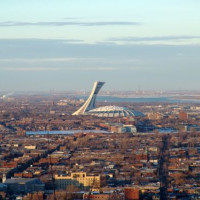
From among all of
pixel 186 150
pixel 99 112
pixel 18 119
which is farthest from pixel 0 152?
pixel 99 112

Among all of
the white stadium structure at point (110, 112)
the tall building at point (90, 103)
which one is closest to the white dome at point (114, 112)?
the white stadium structure at point (110, 112)

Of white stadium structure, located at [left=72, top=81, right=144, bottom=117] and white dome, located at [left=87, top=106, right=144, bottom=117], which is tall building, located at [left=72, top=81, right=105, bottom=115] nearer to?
white stadium structure, located at [left=72, top=81, right=144, bottom=117]

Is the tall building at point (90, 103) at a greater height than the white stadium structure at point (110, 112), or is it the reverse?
the tall building at point (90, 103)

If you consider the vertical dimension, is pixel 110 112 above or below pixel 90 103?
below

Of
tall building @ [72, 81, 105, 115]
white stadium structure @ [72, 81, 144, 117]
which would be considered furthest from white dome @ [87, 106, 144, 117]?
tall building @ [72, 81, 105, 115]

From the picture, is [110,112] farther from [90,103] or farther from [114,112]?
[90,103]

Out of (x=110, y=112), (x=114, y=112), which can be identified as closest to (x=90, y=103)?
(x=110, y=112)

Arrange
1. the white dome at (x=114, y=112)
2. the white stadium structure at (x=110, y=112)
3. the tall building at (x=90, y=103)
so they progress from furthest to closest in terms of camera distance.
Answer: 1. the tall building at (x=90, y=103)
2. the white stadium structure at (x=110, y=112)
3. the white dome at (x=114, y=112)

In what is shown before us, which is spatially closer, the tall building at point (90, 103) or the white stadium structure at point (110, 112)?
the white stadium structure at point (110, 112)

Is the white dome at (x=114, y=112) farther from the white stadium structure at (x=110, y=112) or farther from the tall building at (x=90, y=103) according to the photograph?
the tall building at (x=90, y=103)

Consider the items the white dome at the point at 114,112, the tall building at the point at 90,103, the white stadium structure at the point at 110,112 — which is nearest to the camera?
the white dome at the point at 114,112

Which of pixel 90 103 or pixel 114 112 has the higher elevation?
pixel 90 103

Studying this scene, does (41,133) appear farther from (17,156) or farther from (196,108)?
(196,108)

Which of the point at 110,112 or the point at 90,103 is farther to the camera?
the point at 90,103
